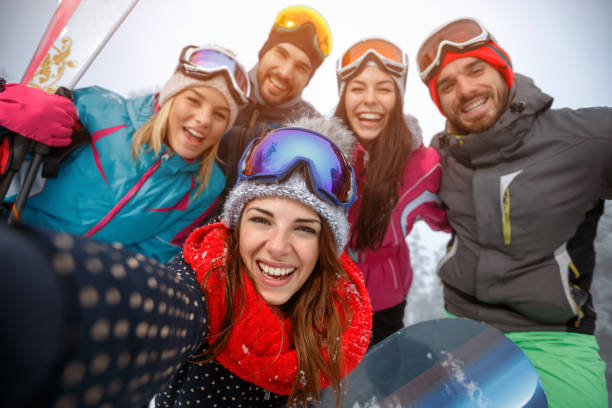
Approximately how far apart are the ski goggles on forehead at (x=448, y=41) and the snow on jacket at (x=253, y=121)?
49.3 inches

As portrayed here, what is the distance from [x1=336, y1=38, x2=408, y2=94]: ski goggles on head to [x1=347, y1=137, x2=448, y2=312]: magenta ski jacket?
82cm

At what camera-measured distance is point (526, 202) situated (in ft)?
7.14

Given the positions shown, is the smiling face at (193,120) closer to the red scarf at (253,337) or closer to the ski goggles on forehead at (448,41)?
the red scarf at (253,337)

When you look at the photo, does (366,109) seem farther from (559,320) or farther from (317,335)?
(559,320)

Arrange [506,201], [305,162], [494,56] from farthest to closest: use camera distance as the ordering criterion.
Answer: [494,56] → [506,201] → [305,162]

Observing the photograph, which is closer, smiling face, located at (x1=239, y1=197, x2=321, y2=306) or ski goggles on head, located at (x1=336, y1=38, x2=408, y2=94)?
smiling face, located at (x1=239, y1=197, x2=321, y2=306)

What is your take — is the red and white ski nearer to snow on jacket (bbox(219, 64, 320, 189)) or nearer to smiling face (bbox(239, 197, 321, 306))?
snow on jacket (bbox(219, 64, 320, 189))

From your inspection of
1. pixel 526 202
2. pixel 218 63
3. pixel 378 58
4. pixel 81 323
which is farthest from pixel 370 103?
pixel 81 323

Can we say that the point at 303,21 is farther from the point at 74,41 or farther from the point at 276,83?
the point at 74,41

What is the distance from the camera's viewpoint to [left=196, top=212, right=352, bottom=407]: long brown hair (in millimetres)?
1221

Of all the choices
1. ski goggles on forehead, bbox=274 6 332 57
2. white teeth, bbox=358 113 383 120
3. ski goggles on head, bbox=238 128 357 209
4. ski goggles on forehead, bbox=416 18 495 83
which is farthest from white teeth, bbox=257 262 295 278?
ski goggles on forehead, bbox=274 6 332 57

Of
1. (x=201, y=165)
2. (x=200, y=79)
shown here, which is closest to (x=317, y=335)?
(x=201, y=165)

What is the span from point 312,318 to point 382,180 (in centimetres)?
147

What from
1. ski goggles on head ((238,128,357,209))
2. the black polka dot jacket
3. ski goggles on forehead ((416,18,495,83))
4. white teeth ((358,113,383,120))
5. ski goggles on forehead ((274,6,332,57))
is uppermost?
ski goggles on forehead ((274,6,332,57))
